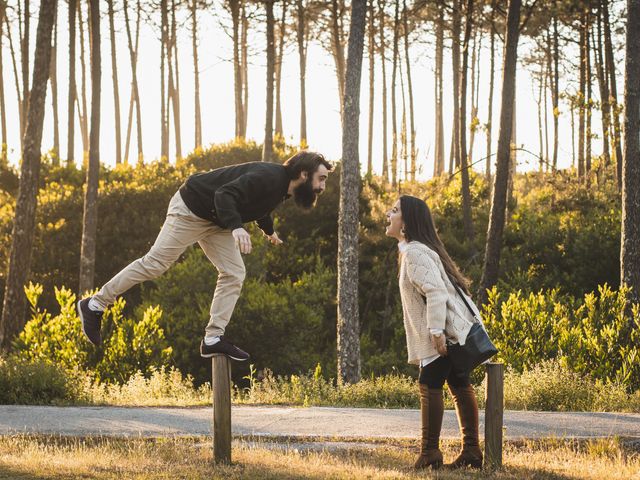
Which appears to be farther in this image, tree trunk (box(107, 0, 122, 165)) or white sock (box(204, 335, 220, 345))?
tree trunk (box(107, 0, 122, 165))

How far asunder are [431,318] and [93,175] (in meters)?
15.8

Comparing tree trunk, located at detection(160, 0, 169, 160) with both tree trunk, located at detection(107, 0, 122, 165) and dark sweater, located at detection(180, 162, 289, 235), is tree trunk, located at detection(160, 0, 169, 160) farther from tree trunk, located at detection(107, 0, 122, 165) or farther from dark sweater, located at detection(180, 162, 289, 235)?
dark sweater, located at detection(180, 162, 289, 235)

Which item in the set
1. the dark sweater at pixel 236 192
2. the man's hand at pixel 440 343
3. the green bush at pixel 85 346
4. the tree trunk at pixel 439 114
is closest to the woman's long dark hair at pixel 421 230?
the man's hand at pixel 440 343

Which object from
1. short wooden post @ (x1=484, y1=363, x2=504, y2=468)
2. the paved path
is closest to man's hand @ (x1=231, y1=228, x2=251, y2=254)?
short wooden post @ (x1=484, y1=363, x2=504, y2=468)

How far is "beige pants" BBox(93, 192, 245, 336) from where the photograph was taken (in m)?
7.39

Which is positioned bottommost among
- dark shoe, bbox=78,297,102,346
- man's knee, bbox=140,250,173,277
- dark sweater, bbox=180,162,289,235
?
dark shoe, bbox=78,297,102,346

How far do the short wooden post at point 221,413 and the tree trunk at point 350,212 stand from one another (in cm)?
882

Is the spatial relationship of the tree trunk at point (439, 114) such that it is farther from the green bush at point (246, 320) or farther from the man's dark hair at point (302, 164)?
the man's dark hair at point (302, 164)

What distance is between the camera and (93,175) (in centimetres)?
2106

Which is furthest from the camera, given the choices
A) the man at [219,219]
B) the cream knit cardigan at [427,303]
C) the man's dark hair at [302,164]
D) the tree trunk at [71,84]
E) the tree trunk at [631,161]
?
the tree trunk at [71,84]

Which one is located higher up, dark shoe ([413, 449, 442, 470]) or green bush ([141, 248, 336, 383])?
green bush ([141, 248, 336, 383])

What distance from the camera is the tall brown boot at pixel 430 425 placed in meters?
6.89

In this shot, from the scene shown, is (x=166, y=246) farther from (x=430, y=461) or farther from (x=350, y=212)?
(x=350, y=212)

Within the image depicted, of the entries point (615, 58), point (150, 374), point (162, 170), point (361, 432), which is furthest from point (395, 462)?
point (615, 58)
